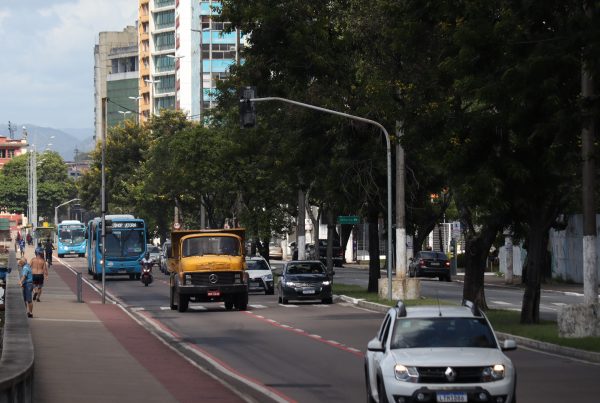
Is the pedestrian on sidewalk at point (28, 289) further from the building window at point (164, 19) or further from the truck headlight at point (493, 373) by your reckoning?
the building window at point (164, 19)

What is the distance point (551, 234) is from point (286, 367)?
51.4 m

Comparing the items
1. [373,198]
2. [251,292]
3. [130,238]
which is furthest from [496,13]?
[130,238]

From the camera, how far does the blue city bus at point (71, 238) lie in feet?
410

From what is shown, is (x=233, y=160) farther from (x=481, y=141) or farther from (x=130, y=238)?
(x=481, y=141)

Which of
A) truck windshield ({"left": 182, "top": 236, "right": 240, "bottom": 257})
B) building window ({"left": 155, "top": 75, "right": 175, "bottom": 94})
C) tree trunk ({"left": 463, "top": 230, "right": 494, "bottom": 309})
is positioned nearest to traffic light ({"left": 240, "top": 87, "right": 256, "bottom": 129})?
truck windshield ({"left": 182, "top": 236, "right": 240, "bottom": 257})

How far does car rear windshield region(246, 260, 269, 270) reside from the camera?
62191 mm

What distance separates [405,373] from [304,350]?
13925 mm

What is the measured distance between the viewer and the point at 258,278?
6172 cm

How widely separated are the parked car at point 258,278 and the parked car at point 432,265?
1934 centimetres

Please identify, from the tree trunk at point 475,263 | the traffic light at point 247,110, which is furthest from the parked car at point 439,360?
the tree trunk at point 475,263

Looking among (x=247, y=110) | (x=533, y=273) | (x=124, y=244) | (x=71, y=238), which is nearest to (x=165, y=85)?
(x=71, y=238)

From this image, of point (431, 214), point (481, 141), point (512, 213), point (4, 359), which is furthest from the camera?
point (431, 214)

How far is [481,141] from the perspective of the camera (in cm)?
3244

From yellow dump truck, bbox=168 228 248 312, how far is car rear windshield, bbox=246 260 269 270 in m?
14.5
